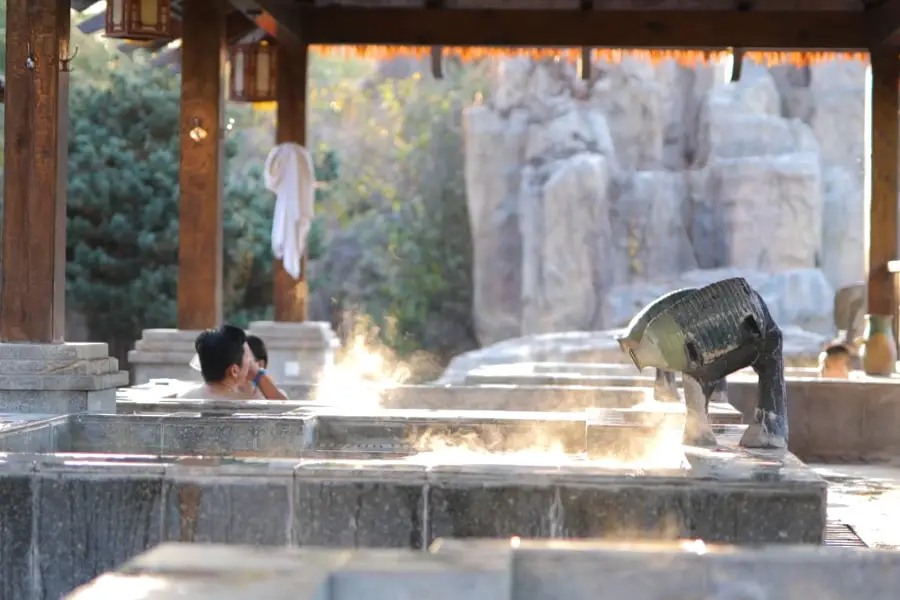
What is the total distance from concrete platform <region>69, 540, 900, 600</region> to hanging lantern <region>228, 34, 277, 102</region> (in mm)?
8867

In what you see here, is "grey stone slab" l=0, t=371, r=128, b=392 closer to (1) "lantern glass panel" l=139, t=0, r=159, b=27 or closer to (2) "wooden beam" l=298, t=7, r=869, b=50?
(1) "lantern glass panel" l=139, t=0, r=159, b=27

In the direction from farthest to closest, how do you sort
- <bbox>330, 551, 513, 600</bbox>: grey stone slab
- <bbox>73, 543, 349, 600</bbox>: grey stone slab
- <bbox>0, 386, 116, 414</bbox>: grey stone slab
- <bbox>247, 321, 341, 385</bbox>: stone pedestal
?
<bbox>247, 321, 341, 385</bbox>: stone pedestal
<bbox>0, 386, 116, 414</bbox>: grey stone slab
<bbox>330, 551, 513, 600</bbox>: grey stone slab
<bbox>73, 543, 349, 600</bbox>: grey stone slab

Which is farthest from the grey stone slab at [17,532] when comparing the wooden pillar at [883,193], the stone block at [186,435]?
the wooden pillar at [883,193]

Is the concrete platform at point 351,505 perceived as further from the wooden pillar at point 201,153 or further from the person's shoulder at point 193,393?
the wooden pillar at point 201,153

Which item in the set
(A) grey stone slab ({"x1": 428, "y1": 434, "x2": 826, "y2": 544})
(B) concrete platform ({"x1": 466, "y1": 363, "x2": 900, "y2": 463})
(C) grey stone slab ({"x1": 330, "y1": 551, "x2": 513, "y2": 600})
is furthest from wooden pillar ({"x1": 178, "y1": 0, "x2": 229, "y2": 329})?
(C) grey stone slab ({"x1": 330, "y1": 551, "x2": 513, "y2": 600})

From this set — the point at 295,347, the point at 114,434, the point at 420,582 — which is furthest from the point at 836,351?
the point at 420,582

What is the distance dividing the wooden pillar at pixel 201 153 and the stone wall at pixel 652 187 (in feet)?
54.8

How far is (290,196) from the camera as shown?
11.0 m

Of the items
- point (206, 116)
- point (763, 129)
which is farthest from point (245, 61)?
point (763, 129)

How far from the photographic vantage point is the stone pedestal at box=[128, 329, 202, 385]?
9555mm

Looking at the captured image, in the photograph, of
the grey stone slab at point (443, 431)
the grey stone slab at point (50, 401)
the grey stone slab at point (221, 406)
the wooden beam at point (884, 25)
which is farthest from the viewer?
the wooden beam at point (884, 25)

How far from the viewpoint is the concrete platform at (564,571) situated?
224 cm

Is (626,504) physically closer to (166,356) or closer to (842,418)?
(842,418)

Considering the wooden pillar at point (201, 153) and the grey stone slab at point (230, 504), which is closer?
the grey stone slab at point (230, 504)
